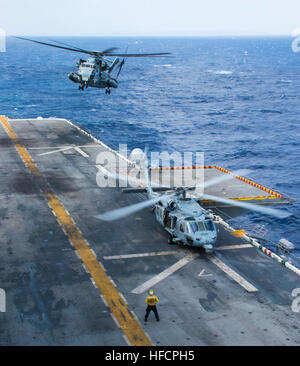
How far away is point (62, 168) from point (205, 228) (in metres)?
21.3

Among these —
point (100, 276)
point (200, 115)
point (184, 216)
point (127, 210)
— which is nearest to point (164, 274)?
point (100, 276)

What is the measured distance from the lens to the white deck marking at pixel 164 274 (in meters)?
22.4

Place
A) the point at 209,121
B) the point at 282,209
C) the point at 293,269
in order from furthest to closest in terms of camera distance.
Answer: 1. the point at 209,121
2. the point at 282,209
3. the point at 293,269

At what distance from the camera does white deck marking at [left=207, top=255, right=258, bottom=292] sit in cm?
2298

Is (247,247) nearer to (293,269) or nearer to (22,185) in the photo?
(293,269)

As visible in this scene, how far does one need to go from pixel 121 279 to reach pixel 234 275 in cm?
613

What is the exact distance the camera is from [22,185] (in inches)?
1476

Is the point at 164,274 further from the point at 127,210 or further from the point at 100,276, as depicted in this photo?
the point at 127,210

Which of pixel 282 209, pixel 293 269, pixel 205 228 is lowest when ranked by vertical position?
pixel 282 209

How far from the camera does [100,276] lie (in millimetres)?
23531

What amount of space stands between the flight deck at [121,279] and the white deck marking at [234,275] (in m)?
0.06

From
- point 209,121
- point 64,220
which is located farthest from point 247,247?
point 209,121

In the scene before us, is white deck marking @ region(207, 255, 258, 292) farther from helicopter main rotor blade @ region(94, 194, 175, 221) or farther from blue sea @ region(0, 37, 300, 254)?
blue sea @ region(0, 37, 300, 254)

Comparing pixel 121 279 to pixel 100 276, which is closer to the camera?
pixel 121 279
